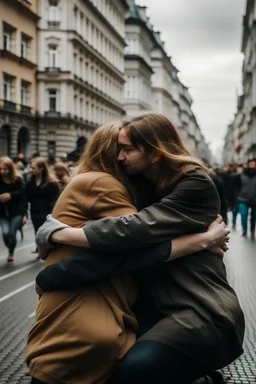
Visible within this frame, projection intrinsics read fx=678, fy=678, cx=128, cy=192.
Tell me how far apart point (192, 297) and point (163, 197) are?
1.69 ft

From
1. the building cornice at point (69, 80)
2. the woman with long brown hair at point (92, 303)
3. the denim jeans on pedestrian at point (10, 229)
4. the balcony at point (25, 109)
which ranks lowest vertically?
the denim jeans on pedestrian at point (10, 229)

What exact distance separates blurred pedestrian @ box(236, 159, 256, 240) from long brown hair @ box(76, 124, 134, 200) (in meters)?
14.8

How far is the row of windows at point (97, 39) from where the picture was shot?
54.8m

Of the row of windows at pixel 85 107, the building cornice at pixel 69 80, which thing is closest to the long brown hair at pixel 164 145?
the building cornice at pixel 69 80

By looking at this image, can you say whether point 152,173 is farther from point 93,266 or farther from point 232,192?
point 232,192

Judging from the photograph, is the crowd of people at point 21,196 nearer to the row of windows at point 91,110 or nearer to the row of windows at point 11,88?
the row of windows at point 11,88

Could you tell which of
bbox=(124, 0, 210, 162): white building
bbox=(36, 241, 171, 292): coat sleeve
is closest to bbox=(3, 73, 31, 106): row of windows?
bbox=(124, 0, 210, 162): white building

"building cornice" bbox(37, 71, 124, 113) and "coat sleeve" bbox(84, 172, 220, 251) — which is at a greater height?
"building cornice" bbox(37, 71, 124, 113)

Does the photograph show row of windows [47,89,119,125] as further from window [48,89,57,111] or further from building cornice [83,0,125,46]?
building cornice [83,0,125,46]

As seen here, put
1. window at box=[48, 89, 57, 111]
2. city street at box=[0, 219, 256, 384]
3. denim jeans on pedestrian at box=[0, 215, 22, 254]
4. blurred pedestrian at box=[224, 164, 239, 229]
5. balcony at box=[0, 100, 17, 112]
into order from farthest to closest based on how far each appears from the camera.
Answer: window at box=[48, 89, 57, 111] → balcony at box=[0, 100, 17, 112] → blurred pedestrian at box=[224, 164, 239, 229] → denim jeans on pedestrian at box=[0, 215, 22, 254] → city street at box=[0, 219, 256, 384]

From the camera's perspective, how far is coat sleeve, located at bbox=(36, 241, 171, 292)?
2.86m

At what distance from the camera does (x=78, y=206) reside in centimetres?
300

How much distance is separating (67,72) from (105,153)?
49.9 meters

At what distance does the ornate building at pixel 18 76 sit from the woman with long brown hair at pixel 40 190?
30.7 m
